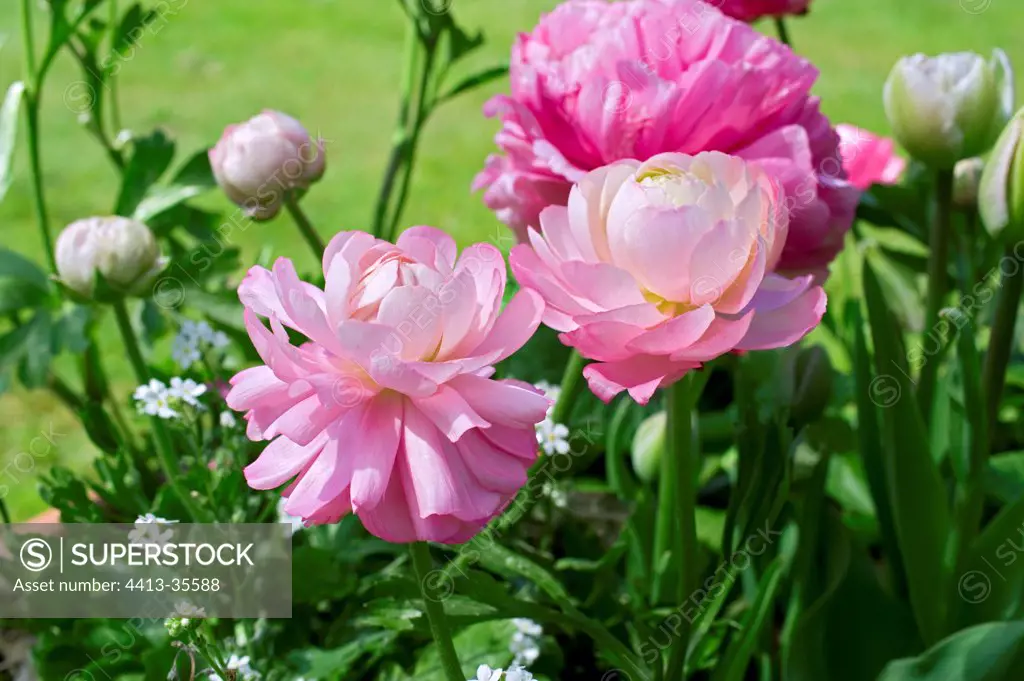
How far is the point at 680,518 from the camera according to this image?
45cm

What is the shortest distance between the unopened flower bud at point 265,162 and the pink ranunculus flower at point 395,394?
0.68ft

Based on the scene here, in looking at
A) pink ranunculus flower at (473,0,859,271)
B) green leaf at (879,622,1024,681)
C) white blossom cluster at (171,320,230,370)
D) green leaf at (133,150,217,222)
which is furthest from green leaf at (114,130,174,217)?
green leaf at (879,622,1024,681)

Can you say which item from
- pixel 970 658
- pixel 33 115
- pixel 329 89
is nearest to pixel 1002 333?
pixel 970 658

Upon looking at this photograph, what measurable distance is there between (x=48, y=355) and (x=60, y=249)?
5.2 inches

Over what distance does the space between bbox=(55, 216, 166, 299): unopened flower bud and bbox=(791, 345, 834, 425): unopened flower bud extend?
327mm

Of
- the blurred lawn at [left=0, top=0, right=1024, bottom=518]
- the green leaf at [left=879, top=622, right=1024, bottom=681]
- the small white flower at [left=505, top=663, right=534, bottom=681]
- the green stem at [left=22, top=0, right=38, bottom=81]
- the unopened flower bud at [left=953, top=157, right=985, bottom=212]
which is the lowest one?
the blurred lawn at [left=0, top=0, right=1024, bottom=518]

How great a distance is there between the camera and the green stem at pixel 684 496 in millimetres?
414

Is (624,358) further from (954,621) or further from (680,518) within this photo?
(954,621)

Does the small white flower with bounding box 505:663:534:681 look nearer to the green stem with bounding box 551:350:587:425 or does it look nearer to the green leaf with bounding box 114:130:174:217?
the green stem with bounding box 551:350:587:425

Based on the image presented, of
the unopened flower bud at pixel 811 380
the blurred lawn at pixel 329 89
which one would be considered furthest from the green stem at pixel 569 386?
the blurred lawn at pixel 329 89

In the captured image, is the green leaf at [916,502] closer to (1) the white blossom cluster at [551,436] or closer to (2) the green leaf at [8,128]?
(1) the white blossom cluster at [551,436]

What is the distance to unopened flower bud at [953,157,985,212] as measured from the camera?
0.67 meters

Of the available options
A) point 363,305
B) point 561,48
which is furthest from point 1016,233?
point 363,305

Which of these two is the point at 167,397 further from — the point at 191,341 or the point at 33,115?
the point at 33,115
